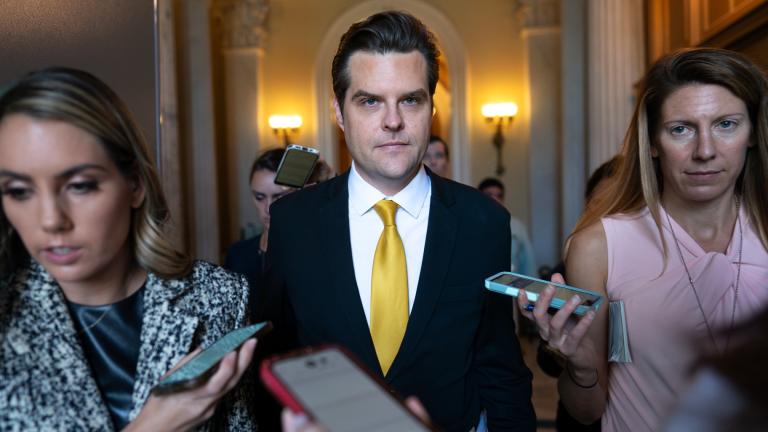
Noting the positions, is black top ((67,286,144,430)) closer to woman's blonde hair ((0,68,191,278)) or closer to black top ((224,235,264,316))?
woman's blonde hair ((0,68,191,278))

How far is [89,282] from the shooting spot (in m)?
1.34

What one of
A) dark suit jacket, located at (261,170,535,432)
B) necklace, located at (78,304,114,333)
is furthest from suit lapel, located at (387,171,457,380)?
necklace, located at (78,304,114,333)

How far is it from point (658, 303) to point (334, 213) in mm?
1003

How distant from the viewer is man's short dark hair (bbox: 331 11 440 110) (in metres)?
1.69

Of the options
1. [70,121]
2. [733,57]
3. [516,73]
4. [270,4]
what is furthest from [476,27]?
[70,121]

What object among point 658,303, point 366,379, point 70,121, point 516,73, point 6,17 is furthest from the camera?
point 516,73

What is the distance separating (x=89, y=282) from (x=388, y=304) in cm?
75

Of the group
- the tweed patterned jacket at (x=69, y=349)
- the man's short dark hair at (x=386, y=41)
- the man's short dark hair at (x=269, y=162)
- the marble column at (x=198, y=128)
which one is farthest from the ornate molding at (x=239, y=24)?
the tweed patterned jacket at (x=69, y=349)

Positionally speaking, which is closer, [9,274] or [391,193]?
[9,274]

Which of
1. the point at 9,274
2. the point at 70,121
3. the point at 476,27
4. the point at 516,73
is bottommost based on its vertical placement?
the point at 9,274

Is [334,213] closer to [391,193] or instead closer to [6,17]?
[391,193]

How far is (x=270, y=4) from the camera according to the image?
8.38 meters

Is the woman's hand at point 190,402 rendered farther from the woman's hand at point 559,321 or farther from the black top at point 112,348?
the woman's hand at point 559,321

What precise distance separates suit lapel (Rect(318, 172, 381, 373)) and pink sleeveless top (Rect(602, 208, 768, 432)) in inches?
30.4
